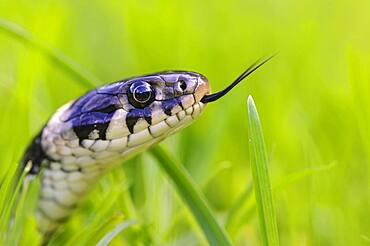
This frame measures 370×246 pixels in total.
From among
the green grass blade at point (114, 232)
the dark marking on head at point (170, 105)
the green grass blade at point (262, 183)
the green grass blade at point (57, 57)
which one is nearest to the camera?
the green grass blade at point (262, 183)

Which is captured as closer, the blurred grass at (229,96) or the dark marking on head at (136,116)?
the dark marking on head at (136,116)

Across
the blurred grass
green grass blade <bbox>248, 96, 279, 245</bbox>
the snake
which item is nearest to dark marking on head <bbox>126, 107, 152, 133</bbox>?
the snake

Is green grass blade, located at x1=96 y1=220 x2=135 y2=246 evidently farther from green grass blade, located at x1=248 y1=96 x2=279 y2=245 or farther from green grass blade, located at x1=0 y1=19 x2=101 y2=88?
green grass blade, located at x1=0 y1=19 x2=101 y2=88

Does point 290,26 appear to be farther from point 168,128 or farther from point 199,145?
point 168,128

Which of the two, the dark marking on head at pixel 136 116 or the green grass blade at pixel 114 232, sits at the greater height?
the dark marking on head at pixel 136 116

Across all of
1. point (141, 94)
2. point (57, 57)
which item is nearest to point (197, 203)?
point (141, 94)

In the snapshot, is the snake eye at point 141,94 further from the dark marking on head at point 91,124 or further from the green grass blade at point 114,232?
the green grass blade at point 114,232

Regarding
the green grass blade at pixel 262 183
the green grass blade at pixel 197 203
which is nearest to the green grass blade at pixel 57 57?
the green grass blade at pixel 197 203
